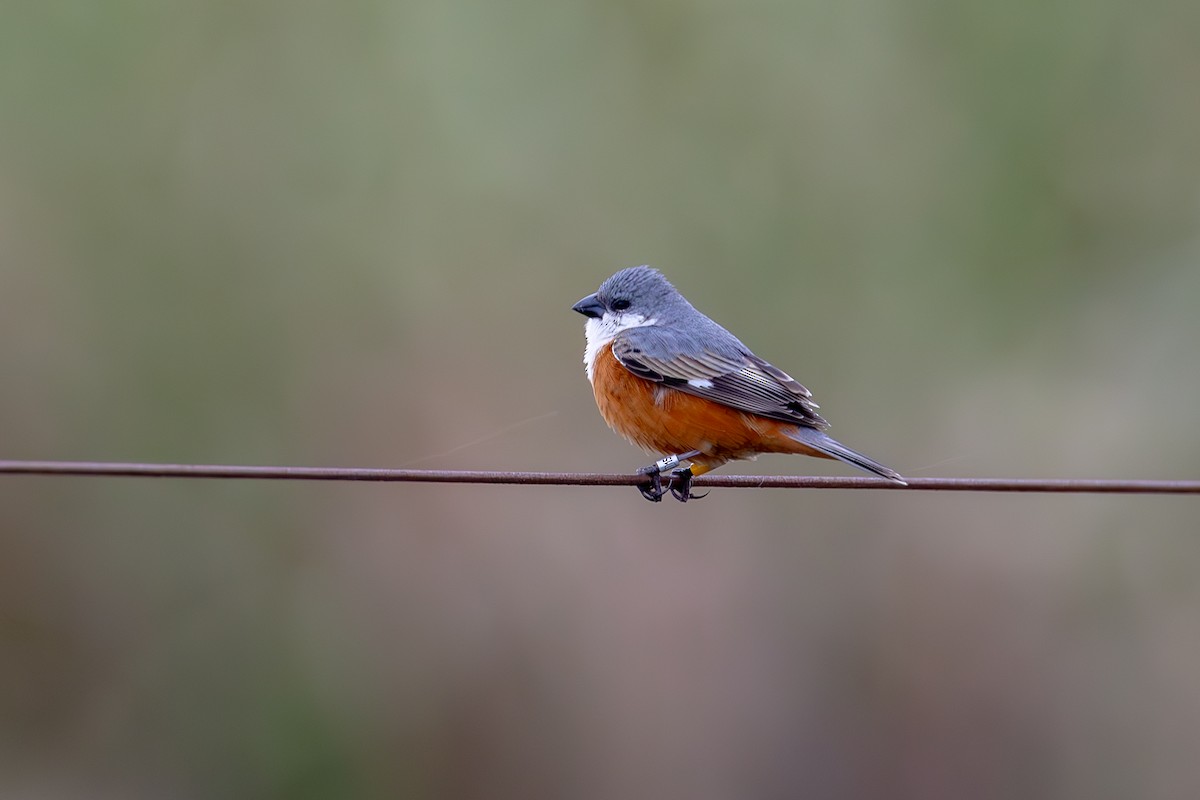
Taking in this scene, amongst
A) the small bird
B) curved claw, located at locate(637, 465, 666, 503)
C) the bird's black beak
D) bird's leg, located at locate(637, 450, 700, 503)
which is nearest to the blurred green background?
the bird's black beak

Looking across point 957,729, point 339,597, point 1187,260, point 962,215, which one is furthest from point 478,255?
point 1187,260

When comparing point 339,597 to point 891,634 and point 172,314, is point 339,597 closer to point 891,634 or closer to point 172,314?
point 172,314

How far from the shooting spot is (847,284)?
677 cm

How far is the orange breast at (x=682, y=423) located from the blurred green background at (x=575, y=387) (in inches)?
55.8

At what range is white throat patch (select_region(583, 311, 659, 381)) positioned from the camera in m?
4.79

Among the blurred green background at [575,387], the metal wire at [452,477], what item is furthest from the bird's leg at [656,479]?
the blurred green background at [575,387]

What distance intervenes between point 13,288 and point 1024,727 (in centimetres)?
592

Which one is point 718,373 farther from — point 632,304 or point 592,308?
point 592,308

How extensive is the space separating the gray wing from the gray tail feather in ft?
0.18

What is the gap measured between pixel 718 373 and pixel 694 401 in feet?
0.51

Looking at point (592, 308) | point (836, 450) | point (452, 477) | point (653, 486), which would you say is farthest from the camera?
point (592, 308)

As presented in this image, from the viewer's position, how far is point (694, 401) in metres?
4.31

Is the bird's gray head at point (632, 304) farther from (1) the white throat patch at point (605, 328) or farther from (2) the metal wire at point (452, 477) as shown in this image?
(2) the metal wire at point (452, 477)

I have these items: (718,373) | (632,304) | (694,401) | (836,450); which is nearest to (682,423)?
(694,401)
